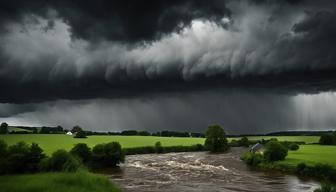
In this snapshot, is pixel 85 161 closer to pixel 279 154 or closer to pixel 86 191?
pixel 279 154

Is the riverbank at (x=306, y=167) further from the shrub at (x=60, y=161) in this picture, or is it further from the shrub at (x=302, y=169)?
the shrub at (x=60, y=161)

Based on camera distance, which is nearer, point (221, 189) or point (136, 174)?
point (221, 189)

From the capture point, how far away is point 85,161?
318 feet

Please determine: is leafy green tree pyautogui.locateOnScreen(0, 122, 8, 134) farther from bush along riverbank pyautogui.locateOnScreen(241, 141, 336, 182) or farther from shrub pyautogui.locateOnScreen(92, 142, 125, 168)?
bush along riverbank pyautogui.locateOnScreen(241, 141, 336, 182)

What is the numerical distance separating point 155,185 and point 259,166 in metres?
41.1

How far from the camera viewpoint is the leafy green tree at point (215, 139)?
152000 millimetres

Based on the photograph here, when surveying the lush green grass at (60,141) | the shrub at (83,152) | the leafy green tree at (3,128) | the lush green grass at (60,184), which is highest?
the leafy green tree at (3,128)

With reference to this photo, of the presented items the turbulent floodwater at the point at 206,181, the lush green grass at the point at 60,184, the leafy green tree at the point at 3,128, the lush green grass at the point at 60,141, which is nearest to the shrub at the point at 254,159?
the turbulent floodwater at the point at 206,181

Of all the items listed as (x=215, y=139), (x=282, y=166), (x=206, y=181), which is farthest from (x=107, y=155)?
(x=215, y=139)

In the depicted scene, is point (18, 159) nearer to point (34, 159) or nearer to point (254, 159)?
point (34, 159)

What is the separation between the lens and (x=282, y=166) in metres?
84.6

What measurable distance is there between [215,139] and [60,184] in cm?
11863

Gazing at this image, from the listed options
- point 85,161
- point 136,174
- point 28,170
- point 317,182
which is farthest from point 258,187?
point 85,161

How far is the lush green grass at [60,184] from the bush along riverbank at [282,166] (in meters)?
37.9
